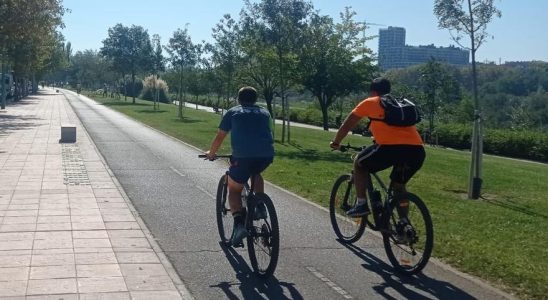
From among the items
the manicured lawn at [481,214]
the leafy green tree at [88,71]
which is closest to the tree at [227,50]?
the manicured lawn at [481,214]

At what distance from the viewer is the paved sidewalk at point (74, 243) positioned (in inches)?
223

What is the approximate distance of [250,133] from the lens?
645 centimetres

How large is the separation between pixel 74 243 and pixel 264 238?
7.24 feet

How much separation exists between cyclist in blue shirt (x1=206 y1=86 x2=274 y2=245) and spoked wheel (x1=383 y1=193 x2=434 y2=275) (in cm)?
128

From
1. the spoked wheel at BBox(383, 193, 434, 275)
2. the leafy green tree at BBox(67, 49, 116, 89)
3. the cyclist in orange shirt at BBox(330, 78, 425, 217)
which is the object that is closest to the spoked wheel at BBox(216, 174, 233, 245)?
the cyclist in orange shirt at BBox(330, 78, 425, 217)

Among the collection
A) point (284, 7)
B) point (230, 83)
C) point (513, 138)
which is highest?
point (284, 7)

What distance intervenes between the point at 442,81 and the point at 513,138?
616 cm

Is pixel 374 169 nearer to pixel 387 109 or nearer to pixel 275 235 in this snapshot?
pixel 387 109

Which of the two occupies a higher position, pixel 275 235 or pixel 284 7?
pixel 284 7

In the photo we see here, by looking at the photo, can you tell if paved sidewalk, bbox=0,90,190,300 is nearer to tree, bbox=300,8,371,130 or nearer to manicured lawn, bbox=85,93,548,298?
manicured lawn, bbox=85,93,548,298

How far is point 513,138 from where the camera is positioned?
1417 inches

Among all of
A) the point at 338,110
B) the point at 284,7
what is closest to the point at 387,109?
the point at 284,7

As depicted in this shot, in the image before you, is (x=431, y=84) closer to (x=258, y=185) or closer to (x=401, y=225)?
(x=401, y=225)

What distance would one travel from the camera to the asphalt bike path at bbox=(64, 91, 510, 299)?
5.86 meters
